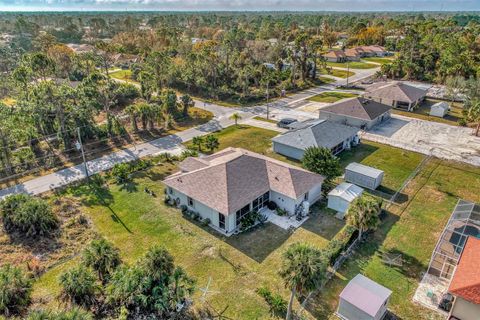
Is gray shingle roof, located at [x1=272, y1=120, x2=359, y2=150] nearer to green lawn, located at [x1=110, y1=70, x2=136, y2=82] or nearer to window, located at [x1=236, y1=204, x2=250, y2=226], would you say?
window, located at [x1=236, y1=204, x2=250, y2=226]

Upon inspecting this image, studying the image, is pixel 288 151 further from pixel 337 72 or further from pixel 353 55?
pixel 353 55

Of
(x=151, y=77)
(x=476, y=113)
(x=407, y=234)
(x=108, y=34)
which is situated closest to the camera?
(x=407, y=234)

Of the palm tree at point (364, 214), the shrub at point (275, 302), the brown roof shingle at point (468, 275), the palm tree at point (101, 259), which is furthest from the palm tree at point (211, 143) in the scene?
the brown roof shingle at point (468, 275)

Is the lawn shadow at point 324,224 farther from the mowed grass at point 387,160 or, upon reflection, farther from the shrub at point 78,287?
the shrub at point 78,287

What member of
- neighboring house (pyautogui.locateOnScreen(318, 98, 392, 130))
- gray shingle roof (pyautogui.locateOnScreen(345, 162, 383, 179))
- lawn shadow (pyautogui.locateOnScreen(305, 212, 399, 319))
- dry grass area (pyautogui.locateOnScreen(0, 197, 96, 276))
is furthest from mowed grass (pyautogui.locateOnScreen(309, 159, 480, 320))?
dry grass area (pyautogui.locateOnScreen(0, 197, 96, 276))

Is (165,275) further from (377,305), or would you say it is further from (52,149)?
(52,149)

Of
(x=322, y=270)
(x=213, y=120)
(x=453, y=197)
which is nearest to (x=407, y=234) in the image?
(x=453, y=197)

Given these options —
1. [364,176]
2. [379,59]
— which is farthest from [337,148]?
[379,59]
